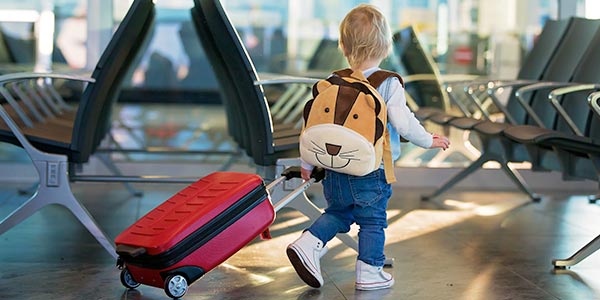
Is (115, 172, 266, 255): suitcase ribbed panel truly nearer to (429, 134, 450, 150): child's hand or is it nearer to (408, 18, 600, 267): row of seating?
(429, 134, 450, 150): child's hand

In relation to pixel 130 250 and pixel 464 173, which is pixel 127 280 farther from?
pixel 464 173

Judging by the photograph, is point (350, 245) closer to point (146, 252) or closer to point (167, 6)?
point (146, 252)

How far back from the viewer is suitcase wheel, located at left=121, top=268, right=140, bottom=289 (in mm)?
3590

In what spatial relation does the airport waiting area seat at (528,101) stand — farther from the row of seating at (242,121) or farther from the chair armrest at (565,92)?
the chair armrest at (565,92)

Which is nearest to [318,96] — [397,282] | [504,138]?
[397,282]

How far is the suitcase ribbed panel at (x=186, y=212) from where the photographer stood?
11.1 ft

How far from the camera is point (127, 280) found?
3.61 m

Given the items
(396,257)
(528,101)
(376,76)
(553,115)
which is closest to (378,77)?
(376,76)

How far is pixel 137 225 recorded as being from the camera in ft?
11.5

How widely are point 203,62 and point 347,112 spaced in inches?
153

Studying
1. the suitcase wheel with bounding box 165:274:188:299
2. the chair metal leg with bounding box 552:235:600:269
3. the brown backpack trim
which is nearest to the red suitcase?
the suitcase wheel with bounding box 165:274:188:299

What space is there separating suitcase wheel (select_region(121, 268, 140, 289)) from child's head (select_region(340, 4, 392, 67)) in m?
1.09

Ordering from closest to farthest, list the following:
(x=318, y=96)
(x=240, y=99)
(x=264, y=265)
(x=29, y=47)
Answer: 1. (x=318, y=96)
2. (x=264, y=265)
3. (x=240, y=99)
4. (x=29, y=47)

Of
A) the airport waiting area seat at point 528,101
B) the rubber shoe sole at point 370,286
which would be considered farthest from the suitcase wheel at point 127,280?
the airport waiting area seat at point 528,101
